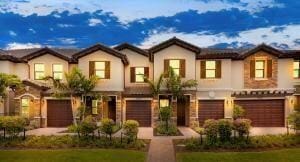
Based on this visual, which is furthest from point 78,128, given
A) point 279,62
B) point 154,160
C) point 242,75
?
point 279,62

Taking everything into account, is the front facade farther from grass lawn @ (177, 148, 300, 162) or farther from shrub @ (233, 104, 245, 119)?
grass lawn @ (177, 148, 300, 162)

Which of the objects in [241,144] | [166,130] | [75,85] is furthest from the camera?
[75,85]

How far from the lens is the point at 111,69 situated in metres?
31.7

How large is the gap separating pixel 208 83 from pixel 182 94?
2528 mm

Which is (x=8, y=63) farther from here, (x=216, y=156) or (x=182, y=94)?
(x=216, y=156)

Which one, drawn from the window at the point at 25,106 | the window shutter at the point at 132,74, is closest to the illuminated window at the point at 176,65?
the window shutter at the point at 132,74

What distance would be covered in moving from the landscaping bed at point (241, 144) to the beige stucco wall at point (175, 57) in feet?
33.8

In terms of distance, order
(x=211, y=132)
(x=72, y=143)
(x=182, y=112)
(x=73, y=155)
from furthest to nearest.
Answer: (x=182, y=112) < (x=72, y=143) < (x=211, y=132) < (x=73, y=155)

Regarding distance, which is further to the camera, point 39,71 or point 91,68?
point 39,71

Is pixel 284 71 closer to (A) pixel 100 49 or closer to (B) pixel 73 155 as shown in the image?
(A) pixel 100 49

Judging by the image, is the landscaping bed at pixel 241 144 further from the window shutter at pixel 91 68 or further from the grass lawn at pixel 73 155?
the window shutter at pixel 91 68

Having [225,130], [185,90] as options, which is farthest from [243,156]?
[185,90]

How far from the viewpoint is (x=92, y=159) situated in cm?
1888

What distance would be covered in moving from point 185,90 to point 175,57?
2799mm
